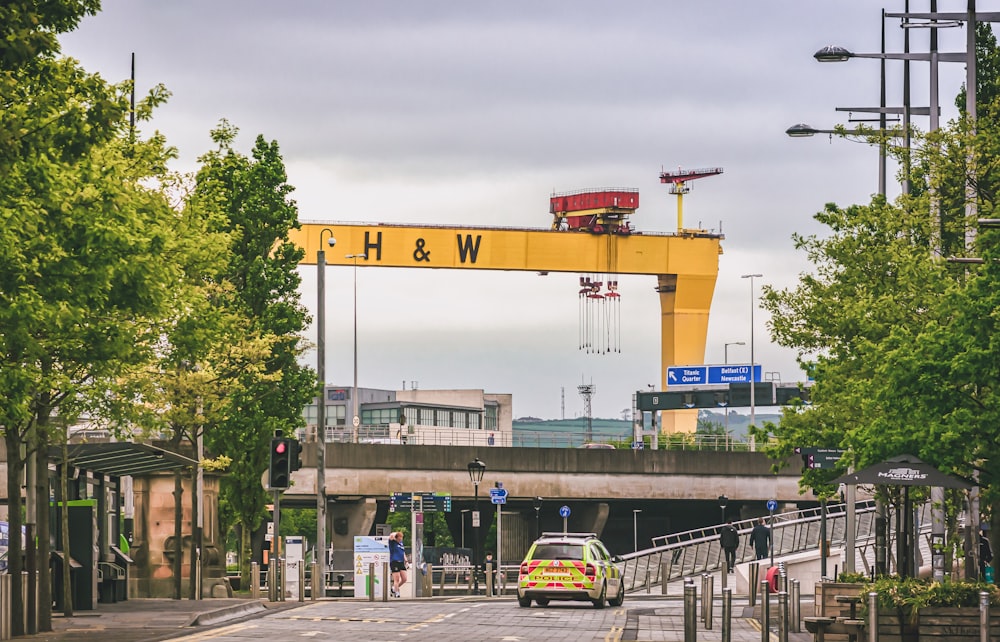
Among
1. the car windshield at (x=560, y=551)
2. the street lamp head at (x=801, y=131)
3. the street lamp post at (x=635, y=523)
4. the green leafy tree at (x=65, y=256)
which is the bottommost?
the street lamp post at (x=635, y=523)

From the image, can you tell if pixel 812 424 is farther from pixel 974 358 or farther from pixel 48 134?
pixel 48 134

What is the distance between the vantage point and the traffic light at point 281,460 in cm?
3005

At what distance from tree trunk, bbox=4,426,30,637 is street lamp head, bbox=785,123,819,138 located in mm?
17784

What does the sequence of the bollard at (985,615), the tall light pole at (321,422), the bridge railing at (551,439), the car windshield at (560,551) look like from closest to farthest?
the bollard at (985,615), the car windshield at (560,551), the tall light pole at (321,422), the bridge railing at (551,439)

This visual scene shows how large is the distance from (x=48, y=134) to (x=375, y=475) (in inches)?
1967

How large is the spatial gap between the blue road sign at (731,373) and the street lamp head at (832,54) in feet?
238

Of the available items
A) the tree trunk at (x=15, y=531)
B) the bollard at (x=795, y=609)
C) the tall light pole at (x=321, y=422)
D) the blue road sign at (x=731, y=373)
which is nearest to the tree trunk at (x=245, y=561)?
the tall light pole at (x=321, y=422)

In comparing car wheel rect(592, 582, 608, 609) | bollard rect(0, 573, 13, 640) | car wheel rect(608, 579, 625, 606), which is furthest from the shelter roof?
car wheel rect(608, 579, 625, 606)

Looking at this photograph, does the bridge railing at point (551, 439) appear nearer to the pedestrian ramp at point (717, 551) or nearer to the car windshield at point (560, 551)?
the pedestrian ramp at point (717, 551)

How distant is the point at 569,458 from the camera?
67.4 m

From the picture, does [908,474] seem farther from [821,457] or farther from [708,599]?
[821,457]

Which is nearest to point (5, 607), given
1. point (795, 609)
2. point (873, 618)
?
point (873, 618)

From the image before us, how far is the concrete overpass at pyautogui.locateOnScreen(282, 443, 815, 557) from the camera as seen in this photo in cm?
6494

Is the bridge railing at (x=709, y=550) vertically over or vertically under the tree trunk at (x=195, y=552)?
under
